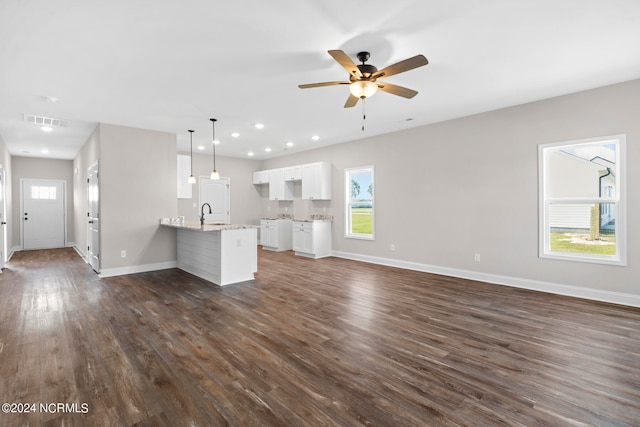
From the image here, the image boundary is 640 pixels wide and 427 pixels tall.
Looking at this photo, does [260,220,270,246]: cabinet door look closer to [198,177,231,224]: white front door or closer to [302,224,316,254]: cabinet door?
[198,177,231,224]: white front door

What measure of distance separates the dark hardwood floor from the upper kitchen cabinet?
347 cm

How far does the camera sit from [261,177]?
955 cm

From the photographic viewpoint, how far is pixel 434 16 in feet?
8.21

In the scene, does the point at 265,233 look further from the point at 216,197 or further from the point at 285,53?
the point at 285,53

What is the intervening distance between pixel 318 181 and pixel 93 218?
479 cm

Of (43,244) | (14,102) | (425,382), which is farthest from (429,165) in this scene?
(43,244)

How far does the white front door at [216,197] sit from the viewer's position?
8789 millimetres

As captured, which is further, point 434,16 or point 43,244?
point 43,244

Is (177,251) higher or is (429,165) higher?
(429,165)

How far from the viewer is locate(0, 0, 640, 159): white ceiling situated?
2.42 metres

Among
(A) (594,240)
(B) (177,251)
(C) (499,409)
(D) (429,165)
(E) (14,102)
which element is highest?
(E) (14,102)

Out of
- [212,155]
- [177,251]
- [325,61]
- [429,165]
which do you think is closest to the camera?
[325,61]

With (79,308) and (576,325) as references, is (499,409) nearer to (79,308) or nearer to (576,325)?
(576,325)

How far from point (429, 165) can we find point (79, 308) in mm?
5802
